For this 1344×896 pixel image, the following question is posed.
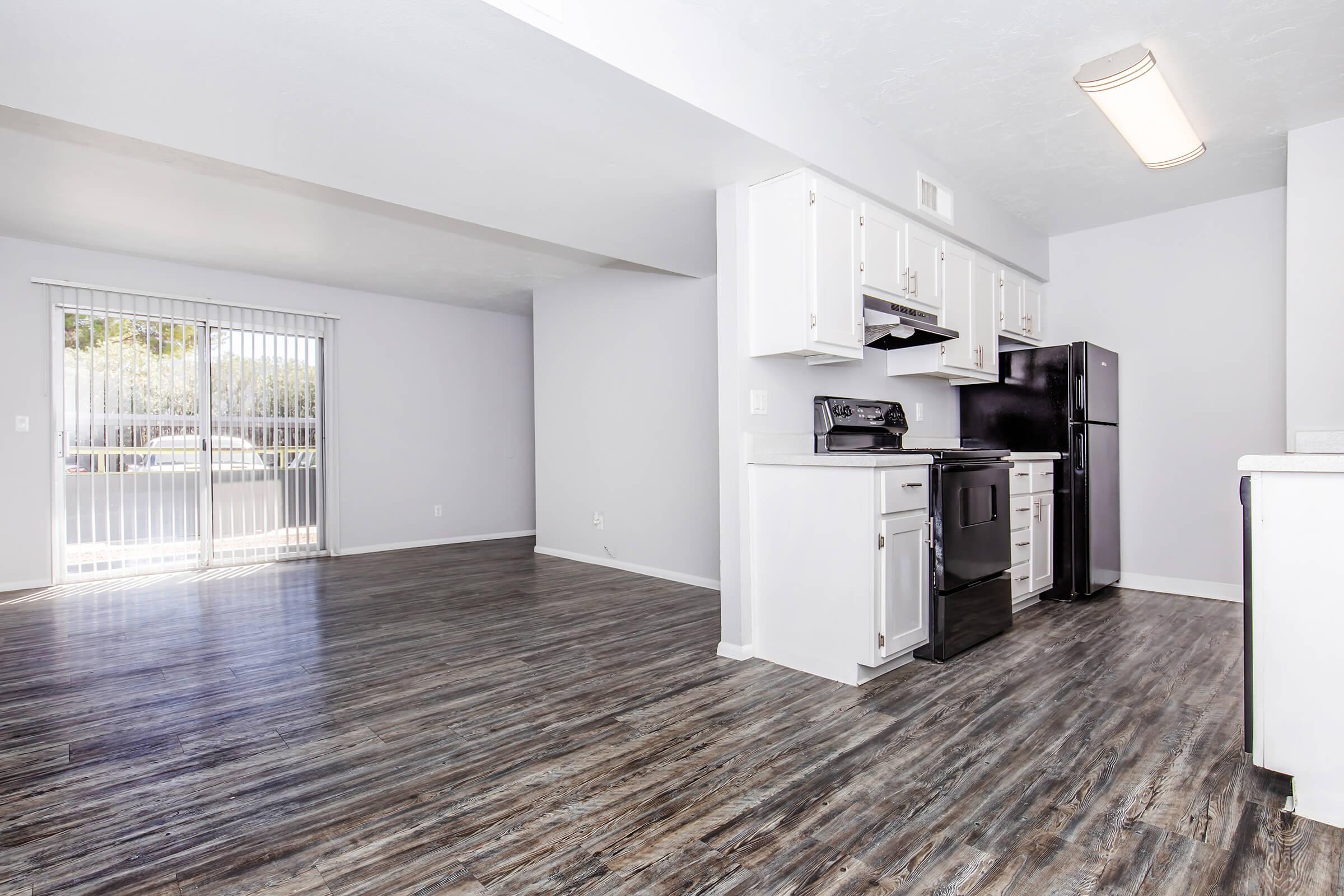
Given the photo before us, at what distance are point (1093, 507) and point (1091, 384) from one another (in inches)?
30.2

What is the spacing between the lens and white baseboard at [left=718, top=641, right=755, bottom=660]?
3076 millimetres

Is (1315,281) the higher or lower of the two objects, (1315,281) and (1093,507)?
the higher

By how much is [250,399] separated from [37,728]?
12.6ft

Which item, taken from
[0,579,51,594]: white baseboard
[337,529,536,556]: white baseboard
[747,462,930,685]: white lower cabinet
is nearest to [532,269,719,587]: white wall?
[337,529,536,556]: white baseboard

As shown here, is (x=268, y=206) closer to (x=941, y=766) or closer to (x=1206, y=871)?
(x=941, y=766)

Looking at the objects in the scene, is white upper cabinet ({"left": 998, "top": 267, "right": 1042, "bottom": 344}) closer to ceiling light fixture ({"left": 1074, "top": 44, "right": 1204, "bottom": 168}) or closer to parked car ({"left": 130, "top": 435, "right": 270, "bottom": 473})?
ceiling light fixture ({"left": 1074, "top": 44, "right": 1204, "bottom": 168})

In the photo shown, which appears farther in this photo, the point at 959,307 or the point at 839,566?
the point at 959,307

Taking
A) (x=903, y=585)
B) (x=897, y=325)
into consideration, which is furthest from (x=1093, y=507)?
(x=903, y=585)

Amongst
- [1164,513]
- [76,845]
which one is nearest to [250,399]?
[76,845]

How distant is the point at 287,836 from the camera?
5.61 ft

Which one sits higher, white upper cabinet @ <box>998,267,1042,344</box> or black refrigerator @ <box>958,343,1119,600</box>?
A: white upper cabinet @ <box>998,267,1042,344</box>

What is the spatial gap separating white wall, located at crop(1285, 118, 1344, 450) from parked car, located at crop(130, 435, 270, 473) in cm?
686

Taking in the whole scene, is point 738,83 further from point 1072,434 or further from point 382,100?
point 1072,434

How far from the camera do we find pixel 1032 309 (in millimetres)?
4754
